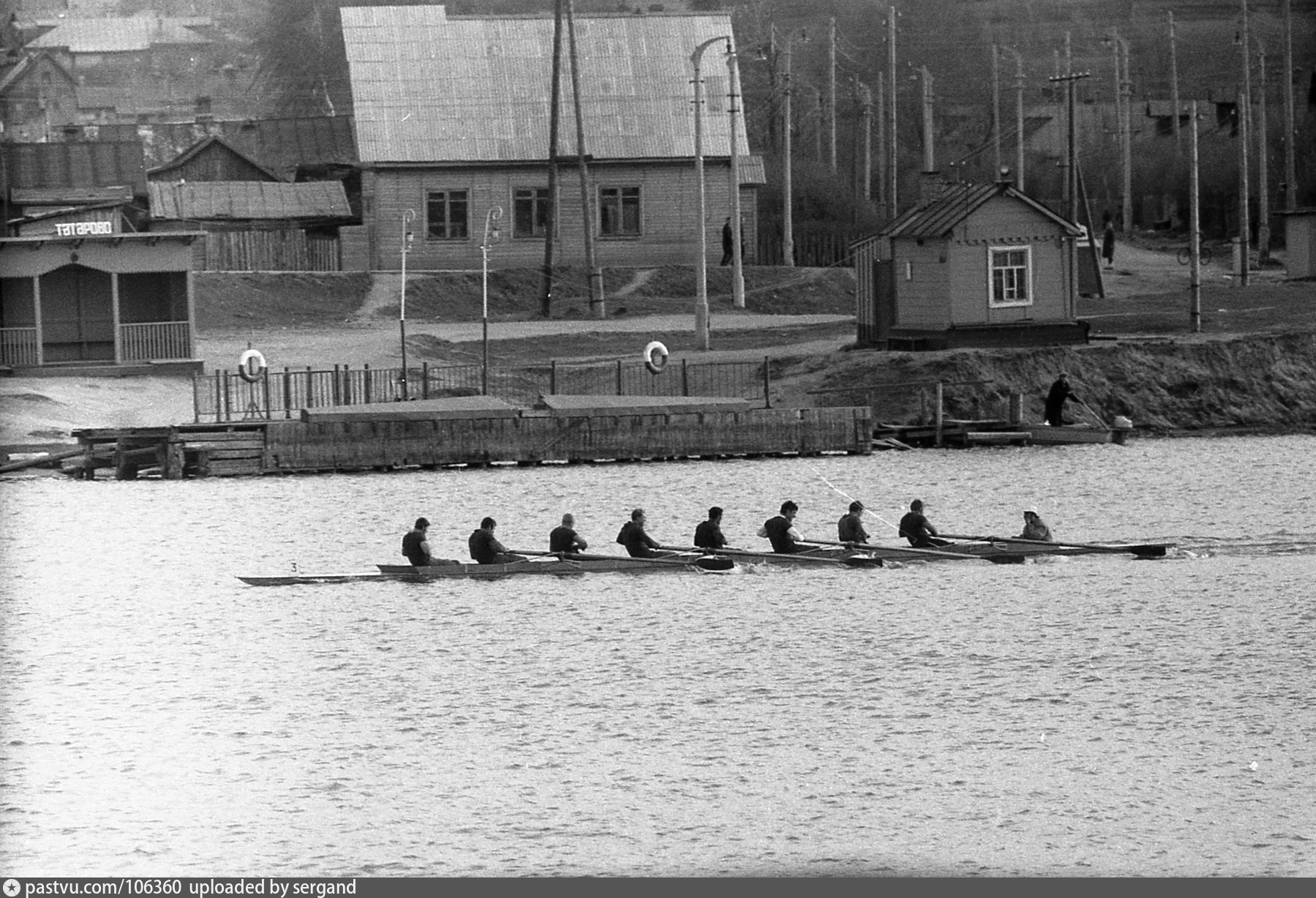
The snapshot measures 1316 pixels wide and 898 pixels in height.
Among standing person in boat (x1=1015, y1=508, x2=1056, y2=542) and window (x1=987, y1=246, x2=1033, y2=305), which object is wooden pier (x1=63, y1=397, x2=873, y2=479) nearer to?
window (x1=987, y1=246, x2=1033, y2=305)

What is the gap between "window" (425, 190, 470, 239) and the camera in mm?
75938

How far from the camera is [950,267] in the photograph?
57.4 meters

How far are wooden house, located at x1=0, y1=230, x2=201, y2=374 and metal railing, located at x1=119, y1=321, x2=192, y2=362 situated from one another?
2cm

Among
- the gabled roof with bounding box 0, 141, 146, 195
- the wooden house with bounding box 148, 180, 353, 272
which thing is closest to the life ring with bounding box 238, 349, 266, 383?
the wooden house with bounding box 148, 180, 353, 272

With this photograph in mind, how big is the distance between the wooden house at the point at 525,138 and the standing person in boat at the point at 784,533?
3906 cm

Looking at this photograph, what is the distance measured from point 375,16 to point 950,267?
29.1m

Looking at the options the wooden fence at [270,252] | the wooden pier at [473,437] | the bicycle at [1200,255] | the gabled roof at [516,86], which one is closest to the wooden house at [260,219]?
the wooden fence at [270,252]

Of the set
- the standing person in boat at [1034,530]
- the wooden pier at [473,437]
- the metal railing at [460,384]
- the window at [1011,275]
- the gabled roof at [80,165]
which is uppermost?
the gabled roof at [80,165]

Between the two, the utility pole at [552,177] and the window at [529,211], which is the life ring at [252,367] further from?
the window at [529,211]

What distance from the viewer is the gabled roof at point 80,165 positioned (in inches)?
3029

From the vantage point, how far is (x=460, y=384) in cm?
5656

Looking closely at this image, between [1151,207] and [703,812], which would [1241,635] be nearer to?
[703,812]

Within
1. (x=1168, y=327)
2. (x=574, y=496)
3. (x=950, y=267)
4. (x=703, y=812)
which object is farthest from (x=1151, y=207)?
(x=703, y=812)

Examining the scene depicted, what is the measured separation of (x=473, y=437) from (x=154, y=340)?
10.2 meters
